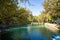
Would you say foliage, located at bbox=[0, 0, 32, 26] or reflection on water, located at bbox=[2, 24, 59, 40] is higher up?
foliage, located at bbox=[0, 0, 32, 26]

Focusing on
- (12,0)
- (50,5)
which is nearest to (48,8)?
(50,5)

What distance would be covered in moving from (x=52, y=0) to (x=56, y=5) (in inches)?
66.8

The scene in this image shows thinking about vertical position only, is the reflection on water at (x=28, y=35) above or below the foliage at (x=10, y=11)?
below

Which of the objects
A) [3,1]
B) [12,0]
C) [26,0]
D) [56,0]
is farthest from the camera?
[56,0]

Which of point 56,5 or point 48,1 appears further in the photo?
point 48,1

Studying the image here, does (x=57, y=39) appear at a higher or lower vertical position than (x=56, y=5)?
lower

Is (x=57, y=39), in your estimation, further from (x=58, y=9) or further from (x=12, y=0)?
(x=58, y=9)

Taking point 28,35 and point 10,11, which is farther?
point 28,35

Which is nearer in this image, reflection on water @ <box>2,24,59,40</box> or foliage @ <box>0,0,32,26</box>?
foliage @ <box>0,0,32,26</box>

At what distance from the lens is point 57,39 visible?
45.1ft

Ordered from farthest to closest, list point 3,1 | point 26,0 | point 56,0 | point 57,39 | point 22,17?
point 22,17 < point 56,0 < point 57,39 < point 3,1 < point 26,0

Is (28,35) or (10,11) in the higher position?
(10,11)

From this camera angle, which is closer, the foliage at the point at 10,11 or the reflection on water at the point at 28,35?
the foliage at the point at 10,11

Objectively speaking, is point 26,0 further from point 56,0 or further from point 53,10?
point 53,10
